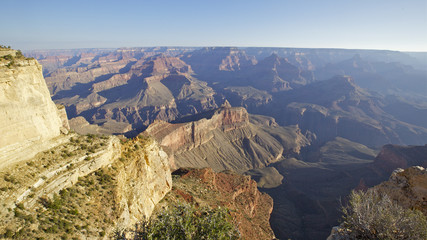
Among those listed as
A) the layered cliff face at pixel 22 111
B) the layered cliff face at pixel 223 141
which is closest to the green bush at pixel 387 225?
the layered cliff face at pixel 22 111

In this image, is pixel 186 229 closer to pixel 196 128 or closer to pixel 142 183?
pixel 142 183

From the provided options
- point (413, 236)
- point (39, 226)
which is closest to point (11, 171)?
point (39, 226)

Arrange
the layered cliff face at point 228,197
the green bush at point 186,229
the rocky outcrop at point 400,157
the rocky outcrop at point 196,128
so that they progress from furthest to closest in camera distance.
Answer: the rocky outcrop at point 196,128
the rocky outcrop at point 400,157
the layered cliff face at point 228,197
the green bush at point 186,229

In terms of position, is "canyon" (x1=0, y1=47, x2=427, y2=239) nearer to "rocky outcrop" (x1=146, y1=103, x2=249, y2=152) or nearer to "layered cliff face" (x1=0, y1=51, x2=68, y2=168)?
"layered cliff face" (x1=0, y1=51, x2=68, y2=168)

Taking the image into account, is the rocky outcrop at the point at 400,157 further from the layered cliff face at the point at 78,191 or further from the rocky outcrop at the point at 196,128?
the layered cliff face at the point at 78,191

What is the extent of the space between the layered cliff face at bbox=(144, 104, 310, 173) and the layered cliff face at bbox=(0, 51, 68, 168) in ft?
192

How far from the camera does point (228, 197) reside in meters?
39.0

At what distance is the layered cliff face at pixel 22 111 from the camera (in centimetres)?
1519

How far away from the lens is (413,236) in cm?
1245

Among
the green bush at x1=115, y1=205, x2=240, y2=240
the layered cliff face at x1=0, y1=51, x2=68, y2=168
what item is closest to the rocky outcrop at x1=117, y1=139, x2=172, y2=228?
the green bush at x1=115, y1=205, x2=240, y2=240

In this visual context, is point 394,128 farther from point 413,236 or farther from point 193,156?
point 413,236

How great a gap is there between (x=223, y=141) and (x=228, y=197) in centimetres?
7077

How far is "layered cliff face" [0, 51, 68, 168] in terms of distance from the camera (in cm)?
1519

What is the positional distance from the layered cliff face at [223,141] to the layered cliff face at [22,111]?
5862cm
